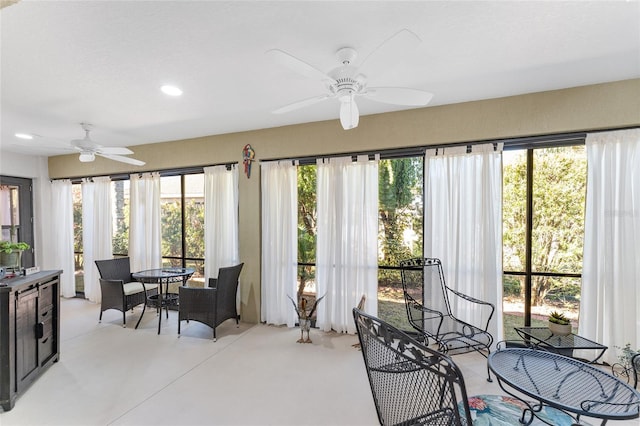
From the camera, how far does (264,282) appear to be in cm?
424

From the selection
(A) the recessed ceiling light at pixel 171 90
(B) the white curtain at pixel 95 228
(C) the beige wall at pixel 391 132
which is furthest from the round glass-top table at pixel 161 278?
(A) the recessed ceiling light at pixel 171 90

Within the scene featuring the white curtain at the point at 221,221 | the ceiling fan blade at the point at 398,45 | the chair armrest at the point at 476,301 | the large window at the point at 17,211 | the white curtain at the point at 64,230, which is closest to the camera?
the ceiling fan blade at the point at 398,45

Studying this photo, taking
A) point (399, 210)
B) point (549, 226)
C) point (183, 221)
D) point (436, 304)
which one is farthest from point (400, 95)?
point (183, 221)

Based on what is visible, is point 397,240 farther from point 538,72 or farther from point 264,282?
point 538,72

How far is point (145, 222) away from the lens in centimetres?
→ 502

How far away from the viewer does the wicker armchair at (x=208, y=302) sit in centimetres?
366

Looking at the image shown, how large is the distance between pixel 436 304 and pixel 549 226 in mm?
2108

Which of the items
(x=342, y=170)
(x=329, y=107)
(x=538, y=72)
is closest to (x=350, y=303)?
(x=342, y=170)

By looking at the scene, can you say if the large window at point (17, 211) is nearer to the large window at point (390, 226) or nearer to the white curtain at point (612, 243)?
the large window at point (390, 226)

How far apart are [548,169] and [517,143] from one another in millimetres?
1290

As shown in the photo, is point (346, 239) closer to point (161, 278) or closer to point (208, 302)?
point (208, 302)

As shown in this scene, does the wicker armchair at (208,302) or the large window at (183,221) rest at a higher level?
the large window at (183,221)

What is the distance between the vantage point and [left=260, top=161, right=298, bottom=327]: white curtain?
4.10 meters

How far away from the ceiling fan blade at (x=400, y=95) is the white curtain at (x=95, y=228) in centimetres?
539
